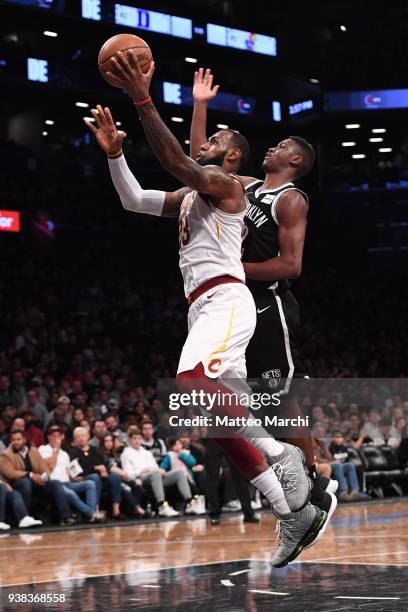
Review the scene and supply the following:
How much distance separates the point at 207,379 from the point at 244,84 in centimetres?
2565

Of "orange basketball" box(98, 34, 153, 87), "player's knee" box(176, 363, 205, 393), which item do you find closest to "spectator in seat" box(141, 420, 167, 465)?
"player's knee" box(176, 363, 205, 393)

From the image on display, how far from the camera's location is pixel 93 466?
41.5 ft

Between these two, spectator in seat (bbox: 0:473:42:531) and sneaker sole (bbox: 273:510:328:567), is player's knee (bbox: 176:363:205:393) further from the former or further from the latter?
spectator in seat (bbox: 0:473:42:531)

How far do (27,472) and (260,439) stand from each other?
7.35 meters

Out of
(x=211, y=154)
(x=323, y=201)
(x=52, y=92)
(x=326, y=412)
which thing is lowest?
(x=326, y=412)

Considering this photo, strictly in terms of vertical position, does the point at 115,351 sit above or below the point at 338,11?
below

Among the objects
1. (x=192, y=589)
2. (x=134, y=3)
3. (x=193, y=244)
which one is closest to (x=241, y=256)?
(x=193, y=244)

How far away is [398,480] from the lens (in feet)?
54.1

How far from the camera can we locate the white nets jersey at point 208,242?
5316 millimetres

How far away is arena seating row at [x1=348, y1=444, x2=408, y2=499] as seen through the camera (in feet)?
52.0

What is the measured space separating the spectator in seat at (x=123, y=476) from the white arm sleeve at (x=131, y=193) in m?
7.71

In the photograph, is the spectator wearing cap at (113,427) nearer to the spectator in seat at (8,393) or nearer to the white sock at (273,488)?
the spectator in seat at (8,393)

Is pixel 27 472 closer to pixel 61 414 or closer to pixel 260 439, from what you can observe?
pixel 61 414

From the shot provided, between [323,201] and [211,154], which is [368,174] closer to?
[323,201]
